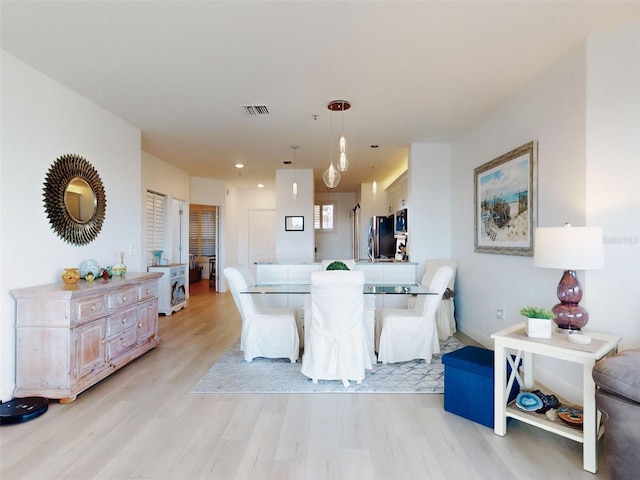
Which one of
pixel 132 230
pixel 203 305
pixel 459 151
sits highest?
pixel 459 151

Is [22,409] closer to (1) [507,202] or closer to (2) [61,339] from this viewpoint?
(2) [61,339]

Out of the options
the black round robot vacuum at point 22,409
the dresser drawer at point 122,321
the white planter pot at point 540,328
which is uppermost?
the white planter pot at point 540,328

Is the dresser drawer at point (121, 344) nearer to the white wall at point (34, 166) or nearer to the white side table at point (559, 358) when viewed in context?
the white wall at point (34, 166)

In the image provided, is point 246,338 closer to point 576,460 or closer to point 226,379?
point 226,379

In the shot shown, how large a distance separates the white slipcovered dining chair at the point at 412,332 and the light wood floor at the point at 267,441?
0.66 m

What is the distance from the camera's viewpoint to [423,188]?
4715mm

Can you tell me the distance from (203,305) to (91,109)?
3.88m

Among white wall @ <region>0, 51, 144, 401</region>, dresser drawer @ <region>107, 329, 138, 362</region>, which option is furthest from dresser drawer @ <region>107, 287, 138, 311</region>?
white wall @ <region>0, 51, 144, 401</region>

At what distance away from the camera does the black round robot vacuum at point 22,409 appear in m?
2.15

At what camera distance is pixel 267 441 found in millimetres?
1974

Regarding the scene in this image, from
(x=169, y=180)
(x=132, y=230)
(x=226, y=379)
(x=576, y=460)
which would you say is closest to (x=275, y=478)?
(x=226, y=379)

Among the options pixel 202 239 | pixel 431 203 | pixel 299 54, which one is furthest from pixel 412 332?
pixel 202 239

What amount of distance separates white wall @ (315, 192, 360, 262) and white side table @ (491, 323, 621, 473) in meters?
7.00

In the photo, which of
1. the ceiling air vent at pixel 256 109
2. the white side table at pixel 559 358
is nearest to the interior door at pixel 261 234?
the ceiling air vent at pixel 256 109
